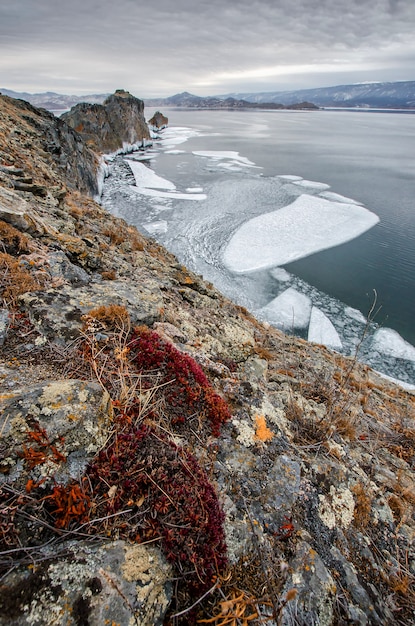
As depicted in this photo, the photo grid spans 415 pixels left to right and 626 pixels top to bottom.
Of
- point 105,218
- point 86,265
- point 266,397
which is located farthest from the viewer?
point 105,218

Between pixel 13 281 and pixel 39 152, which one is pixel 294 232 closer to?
pixel 39 152

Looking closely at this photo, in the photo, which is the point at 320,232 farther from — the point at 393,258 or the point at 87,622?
the point at 87,622

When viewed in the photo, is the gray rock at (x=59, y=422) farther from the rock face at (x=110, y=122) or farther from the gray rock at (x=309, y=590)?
the rock face at (x=110, y=122)

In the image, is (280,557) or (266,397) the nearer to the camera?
(280,557)

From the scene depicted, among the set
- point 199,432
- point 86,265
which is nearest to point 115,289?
point 86,265

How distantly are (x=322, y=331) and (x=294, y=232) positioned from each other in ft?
32.7

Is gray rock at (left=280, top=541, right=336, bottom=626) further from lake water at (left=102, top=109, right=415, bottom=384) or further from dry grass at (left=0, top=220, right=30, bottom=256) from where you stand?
dry grass at (left=0, top=220, right=30, bottom=256)

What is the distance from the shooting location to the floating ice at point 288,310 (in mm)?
11484

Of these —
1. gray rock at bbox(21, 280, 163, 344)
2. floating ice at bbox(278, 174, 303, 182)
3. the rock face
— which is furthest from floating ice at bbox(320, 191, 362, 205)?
the rock face

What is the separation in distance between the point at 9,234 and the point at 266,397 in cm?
389

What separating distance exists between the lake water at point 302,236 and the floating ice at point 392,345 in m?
0.04

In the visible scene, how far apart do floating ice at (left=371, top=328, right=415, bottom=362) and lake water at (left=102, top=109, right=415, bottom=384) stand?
4 centimetres

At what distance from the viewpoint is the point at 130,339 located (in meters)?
3.05

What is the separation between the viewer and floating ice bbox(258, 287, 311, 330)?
11.5m
